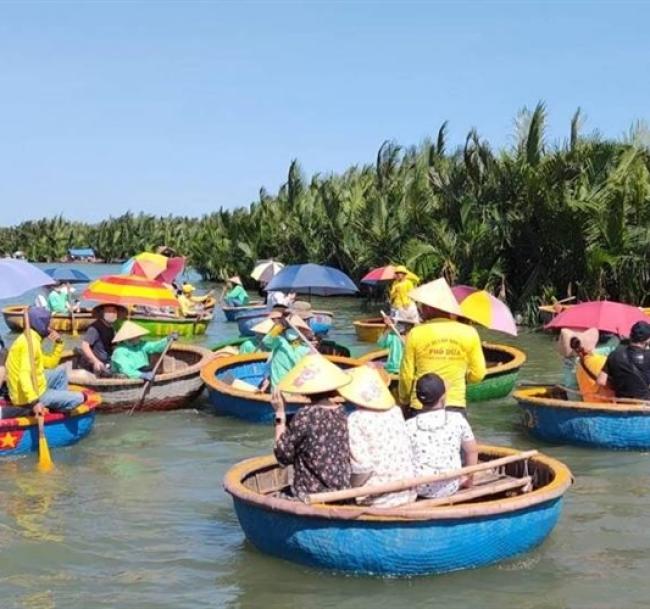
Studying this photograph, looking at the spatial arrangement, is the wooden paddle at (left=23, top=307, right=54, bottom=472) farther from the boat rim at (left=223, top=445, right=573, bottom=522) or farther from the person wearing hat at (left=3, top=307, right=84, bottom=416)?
the boat rim at (left=223, top=445, right=573, bottom=522)

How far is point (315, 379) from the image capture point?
6.75 metres

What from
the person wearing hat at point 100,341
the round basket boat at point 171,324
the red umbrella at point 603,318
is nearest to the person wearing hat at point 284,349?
the person wearing hat at point 100,341

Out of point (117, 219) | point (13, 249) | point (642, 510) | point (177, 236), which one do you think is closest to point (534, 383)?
point (642, 510)

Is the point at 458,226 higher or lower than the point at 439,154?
lower

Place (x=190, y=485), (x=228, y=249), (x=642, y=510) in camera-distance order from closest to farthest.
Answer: (x=642, y=510) → (x=190, y=485) → (x=228, y=249)

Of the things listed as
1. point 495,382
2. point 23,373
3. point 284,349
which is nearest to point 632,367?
point 495,382

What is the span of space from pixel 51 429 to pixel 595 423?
554cm

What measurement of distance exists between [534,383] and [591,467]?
6277 mm

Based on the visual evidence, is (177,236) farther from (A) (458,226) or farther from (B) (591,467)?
(B) (591,467)

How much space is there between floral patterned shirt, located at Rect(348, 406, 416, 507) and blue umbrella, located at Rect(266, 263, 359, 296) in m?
9.71

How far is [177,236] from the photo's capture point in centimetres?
7006

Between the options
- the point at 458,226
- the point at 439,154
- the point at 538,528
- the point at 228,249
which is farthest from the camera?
the point at 228,249

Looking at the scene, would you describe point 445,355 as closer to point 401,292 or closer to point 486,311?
Answer: point 486,311

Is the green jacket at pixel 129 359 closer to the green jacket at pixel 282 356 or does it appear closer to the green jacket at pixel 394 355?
the green jacket at pixel 282 356
